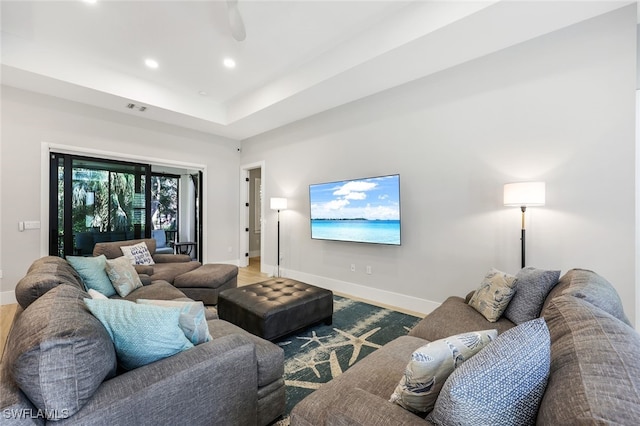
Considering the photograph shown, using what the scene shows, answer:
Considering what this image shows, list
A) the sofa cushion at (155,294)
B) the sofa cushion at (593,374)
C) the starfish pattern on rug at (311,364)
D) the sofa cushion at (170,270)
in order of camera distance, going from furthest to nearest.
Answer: the sofa cushion at (170,270), the sofa cushion at (155,294), the starfish pattern on rug at (311,364), the sofa cushion at (593,374)

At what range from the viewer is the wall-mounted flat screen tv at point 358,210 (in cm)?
362

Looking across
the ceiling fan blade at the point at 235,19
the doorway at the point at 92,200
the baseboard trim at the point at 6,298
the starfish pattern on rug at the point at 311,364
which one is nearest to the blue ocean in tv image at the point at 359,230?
the starfish pattern on rug at the point at 311,364

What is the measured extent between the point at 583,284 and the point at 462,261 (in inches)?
62.8

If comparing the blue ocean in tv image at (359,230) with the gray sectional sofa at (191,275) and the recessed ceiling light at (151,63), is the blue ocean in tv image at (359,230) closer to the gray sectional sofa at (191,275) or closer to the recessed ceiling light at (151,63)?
the gray sectional sofa at (191,275)

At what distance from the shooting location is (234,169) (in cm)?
631

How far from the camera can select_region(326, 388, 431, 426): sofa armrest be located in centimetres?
89

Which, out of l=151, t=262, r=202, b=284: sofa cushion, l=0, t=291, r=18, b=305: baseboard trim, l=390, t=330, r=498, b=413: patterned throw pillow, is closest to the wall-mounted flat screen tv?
l=151, t=262, r=202, b=284: sofa cushion

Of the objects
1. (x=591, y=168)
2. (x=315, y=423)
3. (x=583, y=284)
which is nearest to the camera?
(x=315, y=423)

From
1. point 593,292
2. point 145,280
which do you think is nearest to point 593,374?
point 593,292

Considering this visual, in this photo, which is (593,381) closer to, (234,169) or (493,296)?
Answer: (493,296)

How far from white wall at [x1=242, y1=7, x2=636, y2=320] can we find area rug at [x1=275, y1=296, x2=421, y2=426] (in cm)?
56

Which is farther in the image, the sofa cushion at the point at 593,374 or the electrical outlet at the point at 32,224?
the electrical outlet at the point at 32,224

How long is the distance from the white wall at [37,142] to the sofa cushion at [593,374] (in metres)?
5.76

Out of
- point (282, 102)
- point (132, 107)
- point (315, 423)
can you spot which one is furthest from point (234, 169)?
point (315, 423)
